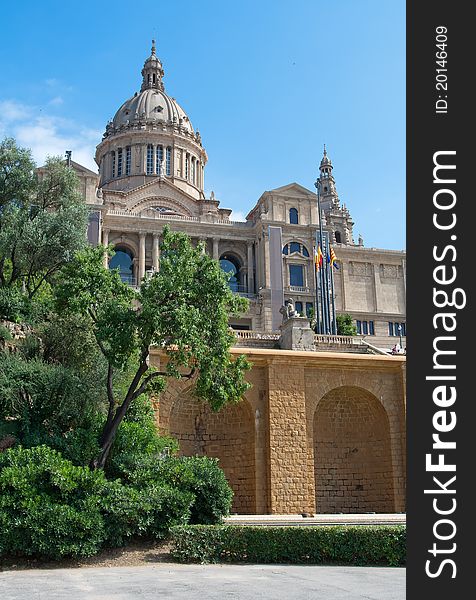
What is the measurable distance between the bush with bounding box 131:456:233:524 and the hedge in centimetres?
149

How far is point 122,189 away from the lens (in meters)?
69.7

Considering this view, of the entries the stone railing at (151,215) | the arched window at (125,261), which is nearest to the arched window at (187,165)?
the stone railing at (151,215)

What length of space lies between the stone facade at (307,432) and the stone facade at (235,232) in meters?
31.3

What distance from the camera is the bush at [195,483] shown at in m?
15.1

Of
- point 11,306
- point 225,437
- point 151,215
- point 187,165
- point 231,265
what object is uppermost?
point 187,165

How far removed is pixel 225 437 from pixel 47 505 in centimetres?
1003

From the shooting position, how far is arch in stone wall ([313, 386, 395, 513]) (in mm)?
22953

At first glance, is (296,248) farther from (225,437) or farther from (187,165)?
(225,437)

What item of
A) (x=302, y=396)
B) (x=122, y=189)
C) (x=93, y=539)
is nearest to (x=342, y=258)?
(x=122, y=189)

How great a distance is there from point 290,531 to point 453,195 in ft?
30.7

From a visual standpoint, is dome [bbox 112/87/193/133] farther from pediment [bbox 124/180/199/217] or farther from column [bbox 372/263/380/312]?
column [bbox 372/263/380/312]

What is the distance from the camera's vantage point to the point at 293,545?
13.6 meters

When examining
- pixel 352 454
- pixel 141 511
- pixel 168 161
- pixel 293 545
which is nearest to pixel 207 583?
pixel 293 545

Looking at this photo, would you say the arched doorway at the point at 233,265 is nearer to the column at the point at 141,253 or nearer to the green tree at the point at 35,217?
the column at the point at 141,253
